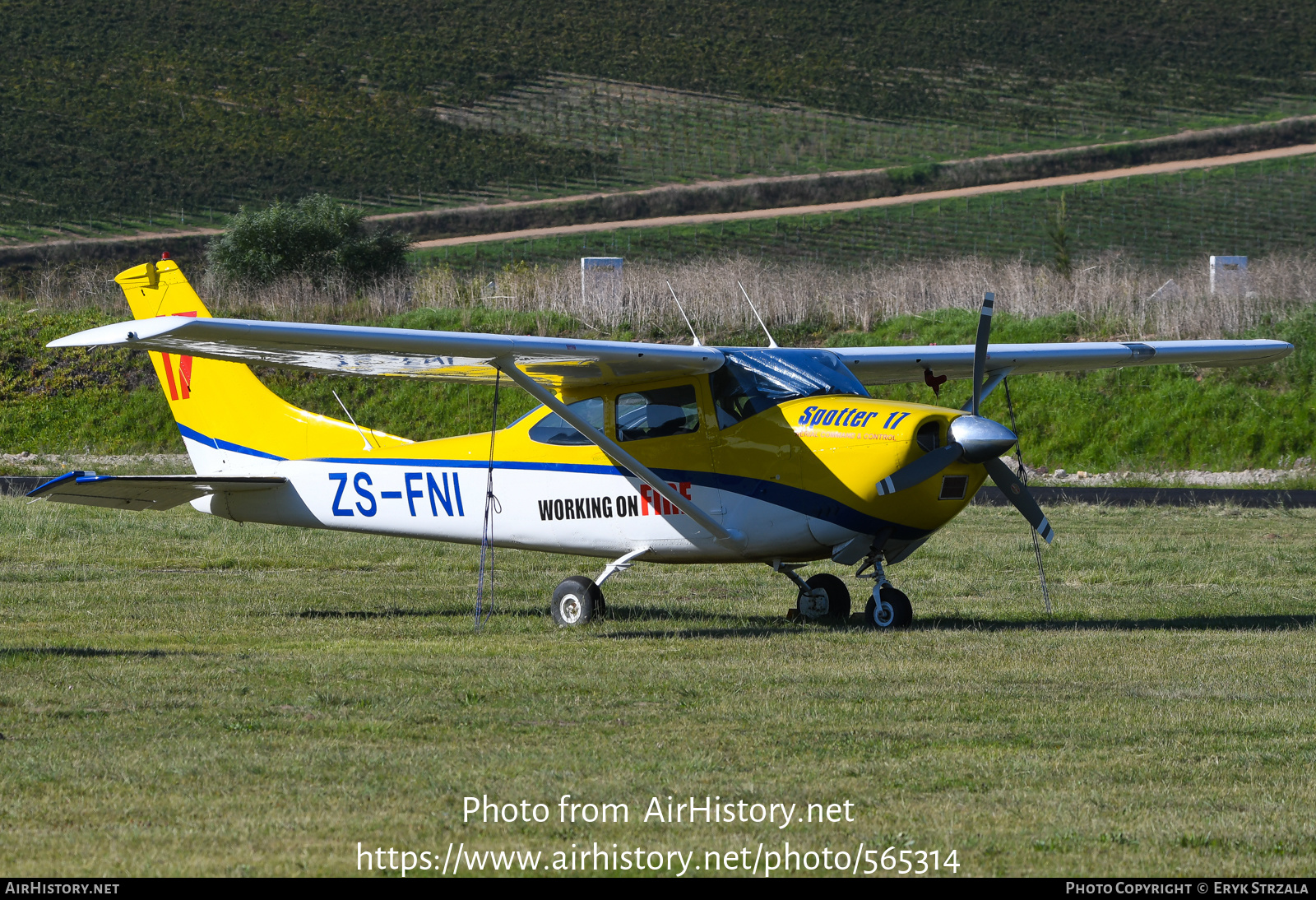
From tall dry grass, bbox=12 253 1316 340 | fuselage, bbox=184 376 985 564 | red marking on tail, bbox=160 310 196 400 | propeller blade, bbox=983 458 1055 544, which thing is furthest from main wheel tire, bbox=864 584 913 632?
tall dry grass, bbox=12 253 1316 340

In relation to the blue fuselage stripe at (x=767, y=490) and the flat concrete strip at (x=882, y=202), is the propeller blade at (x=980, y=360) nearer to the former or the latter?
the blue fuselage stripe at (x=767, y=490)

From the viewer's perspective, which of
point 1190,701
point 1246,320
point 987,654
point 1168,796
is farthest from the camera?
point 1246,320

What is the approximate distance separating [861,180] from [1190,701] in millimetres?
64429

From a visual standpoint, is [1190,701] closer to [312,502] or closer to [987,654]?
[987,654]

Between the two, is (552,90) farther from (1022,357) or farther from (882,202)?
(1022,357)

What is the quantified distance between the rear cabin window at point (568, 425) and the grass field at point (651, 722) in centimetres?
165

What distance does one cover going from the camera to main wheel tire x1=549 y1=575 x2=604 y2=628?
12.8 metres

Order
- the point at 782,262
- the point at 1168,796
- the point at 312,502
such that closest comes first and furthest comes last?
the point at 1168,796 → the point at 312,502 → the point at 782,262

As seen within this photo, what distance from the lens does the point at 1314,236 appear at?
5997 centimetres

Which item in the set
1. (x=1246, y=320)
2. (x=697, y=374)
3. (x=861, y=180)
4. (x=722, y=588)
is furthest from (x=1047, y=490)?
(x=861, y=180)

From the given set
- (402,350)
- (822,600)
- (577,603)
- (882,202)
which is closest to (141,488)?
(402,350)

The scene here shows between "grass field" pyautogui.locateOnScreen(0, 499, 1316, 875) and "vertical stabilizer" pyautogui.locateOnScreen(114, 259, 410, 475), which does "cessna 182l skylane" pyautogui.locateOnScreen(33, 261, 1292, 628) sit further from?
"grass field" pyautogui.locateOnScreen(0, 499, 1316, 875)
